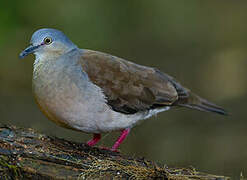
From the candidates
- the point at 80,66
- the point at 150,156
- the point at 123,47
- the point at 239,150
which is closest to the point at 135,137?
the point at 150,156

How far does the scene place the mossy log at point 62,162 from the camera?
150 inches

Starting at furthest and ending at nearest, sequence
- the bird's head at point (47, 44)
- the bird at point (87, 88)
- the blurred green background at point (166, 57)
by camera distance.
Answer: the blurred green background at point (166, 57) → the bird's head at point (47, 44) → the bird at point (87, 88)

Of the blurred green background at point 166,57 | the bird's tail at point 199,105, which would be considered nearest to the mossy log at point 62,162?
the bird's tail at point 199,105

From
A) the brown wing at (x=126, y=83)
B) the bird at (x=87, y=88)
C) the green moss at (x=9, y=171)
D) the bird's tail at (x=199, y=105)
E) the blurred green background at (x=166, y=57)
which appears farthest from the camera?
the blurred green background at (x=166, y=57)

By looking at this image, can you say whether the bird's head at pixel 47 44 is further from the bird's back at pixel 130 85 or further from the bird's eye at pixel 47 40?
the bird's back at pixel 130 85

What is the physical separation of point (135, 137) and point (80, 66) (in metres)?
4.26

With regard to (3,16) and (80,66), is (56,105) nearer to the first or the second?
(80,66)

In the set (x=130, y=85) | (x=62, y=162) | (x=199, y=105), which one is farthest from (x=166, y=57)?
(x=62, y=162)

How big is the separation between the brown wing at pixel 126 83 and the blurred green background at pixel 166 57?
85.0 inches

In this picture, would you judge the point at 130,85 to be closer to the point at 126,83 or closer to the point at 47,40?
the point at 126,83

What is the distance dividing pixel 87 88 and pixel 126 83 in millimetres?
627

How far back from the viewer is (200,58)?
11477 mm

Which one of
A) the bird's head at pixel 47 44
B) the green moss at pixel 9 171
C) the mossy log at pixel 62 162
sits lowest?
the green moss at pixel 9 171

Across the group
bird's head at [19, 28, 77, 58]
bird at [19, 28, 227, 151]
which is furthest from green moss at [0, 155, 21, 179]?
bird's head at [19, 28, 77, 58]
